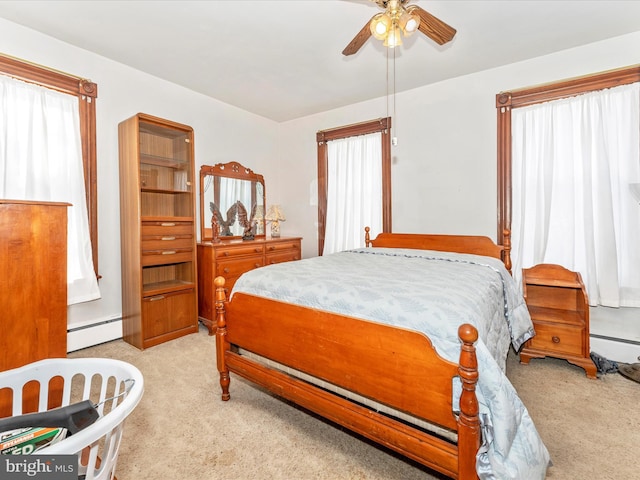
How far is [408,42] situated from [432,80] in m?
0.82

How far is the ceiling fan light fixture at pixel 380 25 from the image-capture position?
1756 mm

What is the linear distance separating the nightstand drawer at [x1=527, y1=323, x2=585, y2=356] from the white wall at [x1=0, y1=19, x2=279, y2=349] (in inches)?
151

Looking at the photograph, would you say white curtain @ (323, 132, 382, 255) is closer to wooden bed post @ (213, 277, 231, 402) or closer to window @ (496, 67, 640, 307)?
window @ (496, 67, 640, 307)

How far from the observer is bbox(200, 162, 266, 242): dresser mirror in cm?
388

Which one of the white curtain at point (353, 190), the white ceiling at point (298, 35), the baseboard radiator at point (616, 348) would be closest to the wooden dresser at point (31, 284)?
the white ceiling at point (298, 35)

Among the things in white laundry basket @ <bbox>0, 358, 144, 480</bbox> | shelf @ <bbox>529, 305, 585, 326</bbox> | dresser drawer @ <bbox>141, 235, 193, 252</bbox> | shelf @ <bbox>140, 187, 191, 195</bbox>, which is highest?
shelf @ <bbox>140, 187, 191, 195</bbox>

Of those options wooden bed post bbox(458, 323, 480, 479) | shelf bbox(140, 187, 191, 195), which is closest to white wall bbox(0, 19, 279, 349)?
shelf bbox(140, 187, 191, 195)

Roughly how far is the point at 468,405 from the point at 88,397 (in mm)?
1351

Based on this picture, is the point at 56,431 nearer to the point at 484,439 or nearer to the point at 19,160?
the point at 484,439

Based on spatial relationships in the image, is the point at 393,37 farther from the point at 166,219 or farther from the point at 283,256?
the point at 283,256

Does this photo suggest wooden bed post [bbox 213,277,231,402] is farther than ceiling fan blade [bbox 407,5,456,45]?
Yes

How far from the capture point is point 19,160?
2.48 meters

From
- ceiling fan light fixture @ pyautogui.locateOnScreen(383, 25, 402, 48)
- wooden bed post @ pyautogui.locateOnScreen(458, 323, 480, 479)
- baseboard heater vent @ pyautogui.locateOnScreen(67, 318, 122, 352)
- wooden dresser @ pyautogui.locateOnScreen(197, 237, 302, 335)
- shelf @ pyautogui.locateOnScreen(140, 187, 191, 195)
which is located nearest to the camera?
wooden bed post @ pyautogui.locateOnScreen(458, 323, 480, 479)

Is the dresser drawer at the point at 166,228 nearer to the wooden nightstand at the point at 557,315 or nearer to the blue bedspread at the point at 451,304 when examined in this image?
the blue bedspread at the point at 451,304
